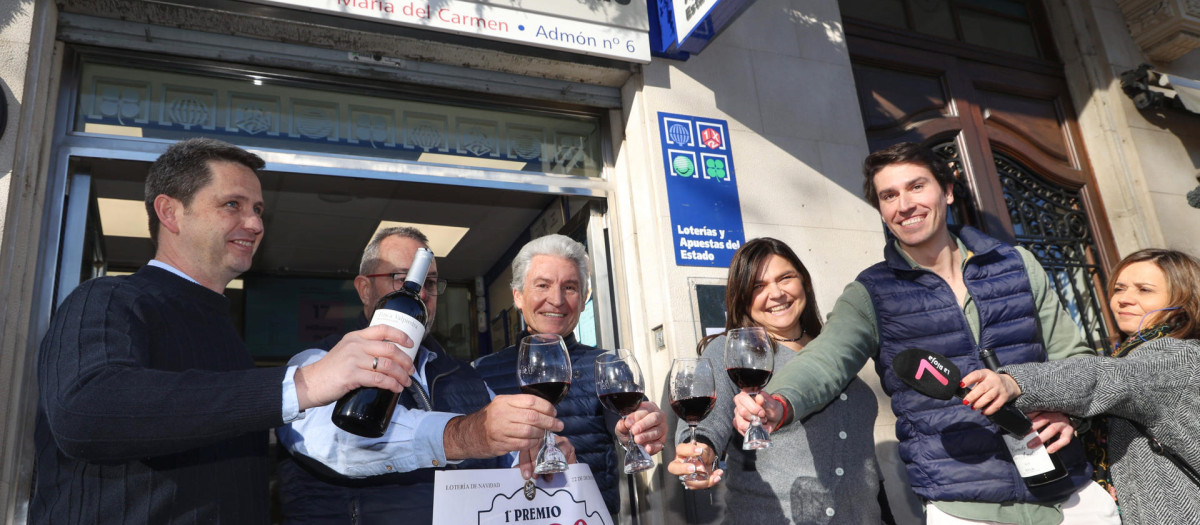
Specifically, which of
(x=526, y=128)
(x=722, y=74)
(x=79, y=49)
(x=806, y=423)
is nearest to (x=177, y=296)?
(x=806, y=423)

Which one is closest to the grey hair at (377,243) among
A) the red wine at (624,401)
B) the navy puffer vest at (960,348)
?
the red wine at (624,401)

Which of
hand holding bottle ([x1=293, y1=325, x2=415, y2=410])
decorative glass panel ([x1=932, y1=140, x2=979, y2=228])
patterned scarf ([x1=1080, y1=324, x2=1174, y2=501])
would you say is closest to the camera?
hand holding bottle ([x1=293, y1=325, x2=415, y2=410])

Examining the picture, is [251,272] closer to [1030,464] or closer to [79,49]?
[79,49]

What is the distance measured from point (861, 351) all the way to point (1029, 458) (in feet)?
1.83

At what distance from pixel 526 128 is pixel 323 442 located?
278 centimetres

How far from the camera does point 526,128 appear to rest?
4.28m

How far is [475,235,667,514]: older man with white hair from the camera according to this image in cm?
269

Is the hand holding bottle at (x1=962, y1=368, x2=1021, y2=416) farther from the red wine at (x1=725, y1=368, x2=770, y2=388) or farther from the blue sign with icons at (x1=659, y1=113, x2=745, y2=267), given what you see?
the blue sign with icons at (x1=659, y1=113, x2=745, y2=267)

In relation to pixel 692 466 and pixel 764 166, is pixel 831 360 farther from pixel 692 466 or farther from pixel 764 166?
pixel 764 166

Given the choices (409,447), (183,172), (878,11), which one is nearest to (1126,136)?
(878,11)

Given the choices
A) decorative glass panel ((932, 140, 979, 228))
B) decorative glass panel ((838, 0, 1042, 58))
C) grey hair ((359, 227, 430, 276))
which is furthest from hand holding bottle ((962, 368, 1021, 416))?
decorative glass panel ((838, 0, 1042, 58))

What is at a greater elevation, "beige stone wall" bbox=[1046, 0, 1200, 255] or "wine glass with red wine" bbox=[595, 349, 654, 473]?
"beige stone wall" bbox=[1046, 0, 1200, 255]

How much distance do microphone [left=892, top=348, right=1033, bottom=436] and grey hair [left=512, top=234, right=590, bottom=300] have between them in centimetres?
146

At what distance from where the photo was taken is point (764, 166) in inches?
169
